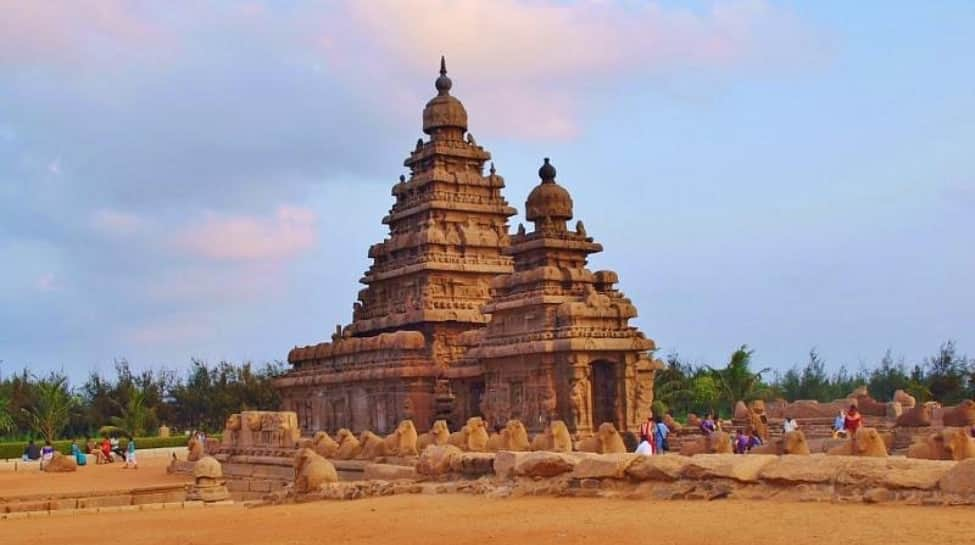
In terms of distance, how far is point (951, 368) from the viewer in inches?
2169

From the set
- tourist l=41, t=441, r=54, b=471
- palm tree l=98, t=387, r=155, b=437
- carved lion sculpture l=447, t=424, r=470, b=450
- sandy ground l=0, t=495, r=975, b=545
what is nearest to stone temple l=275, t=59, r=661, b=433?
carved lion sculpture l=447, t=424, r=470, b=450

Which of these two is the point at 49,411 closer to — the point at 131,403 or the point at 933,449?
the point at 131,403

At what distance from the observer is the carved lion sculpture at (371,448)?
25.4 meters

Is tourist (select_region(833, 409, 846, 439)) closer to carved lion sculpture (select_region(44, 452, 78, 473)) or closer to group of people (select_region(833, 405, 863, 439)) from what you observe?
group of people (select_region(833, 405, 863, 439))

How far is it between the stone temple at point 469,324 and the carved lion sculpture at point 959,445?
14816mm

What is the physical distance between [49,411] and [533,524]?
48399 millimetres

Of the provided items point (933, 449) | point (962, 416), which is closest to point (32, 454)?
point (962, 416)

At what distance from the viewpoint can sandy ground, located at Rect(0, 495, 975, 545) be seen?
9.92 meters

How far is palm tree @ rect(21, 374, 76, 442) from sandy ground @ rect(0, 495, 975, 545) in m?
41.2

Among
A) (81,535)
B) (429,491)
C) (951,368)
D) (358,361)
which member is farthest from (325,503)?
(951,368)

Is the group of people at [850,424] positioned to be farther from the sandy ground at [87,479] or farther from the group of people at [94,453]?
the group of people at [94,453]

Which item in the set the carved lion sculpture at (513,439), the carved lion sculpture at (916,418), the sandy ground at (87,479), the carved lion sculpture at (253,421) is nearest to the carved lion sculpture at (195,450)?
the sandy ground at (87,479)

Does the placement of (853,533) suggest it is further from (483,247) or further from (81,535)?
(483,247)

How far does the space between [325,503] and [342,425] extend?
819 inches
